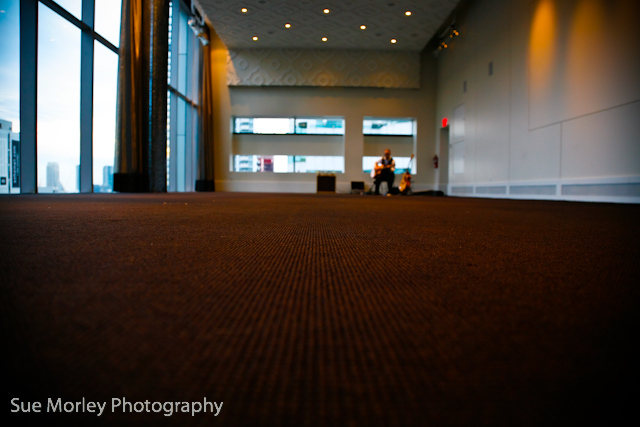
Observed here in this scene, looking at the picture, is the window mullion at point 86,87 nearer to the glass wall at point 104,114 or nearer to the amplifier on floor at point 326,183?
the glass wall at point 104,114

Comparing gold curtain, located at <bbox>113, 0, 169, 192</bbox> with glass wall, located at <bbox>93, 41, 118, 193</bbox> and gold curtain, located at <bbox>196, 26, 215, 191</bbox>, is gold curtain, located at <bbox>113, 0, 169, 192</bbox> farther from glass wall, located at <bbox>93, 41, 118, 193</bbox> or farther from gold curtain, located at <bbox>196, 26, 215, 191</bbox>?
gold curtain, located at <bbox>196, 26, 215, 191</bbox>

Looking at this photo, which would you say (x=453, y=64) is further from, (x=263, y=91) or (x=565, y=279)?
(x=565, y=279)

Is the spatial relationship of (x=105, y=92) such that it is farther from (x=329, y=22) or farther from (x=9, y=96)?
(x=329, y=22)

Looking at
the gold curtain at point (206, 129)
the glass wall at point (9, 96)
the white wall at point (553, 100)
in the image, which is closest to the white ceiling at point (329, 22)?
the gold curtain at point (206, 129)

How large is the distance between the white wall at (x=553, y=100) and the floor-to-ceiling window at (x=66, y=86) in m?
5.98

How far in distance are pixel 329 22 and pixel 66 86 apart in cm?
524

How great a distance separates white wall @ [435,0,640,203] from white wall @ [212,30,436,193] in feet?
6.75

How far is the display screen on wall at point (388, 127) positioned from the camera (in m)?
10.2

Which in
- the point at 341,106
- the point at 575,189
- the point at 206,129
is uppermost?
the point at 341,106

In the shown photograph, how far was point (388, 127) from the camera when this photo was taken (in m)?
10.3

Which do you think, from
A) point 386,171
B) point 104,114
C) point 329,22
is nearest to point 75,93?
point 104,114

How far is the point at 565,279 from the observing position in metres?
0.56

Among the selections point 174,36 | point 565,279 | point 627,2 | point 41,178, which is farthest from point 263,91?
point 565,279

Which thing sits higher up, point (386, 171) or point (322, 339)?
point (386, 171)
